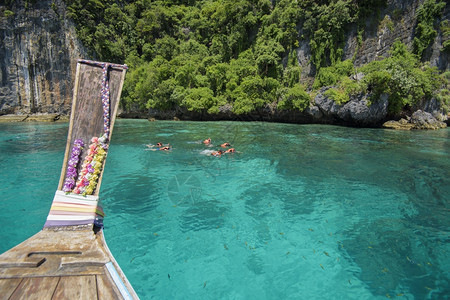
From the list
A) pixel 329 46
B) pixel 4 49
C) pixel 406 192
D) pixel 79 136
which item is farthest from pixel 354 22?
pixel 4 49

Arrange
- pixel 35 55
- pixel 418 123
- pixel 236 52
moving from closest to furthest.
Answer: pixel 418 123
pixel 35 55
pixel 236 52

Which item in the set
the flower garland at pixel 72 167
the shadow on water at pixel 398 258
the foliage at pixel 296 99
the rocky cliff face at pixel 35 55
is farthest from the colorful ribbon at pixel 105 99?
the rocky cliff face at pixel 35 55

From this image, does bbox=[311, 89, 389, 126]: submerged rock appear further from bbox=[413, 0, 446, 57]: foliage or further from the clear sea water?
the clear sea water

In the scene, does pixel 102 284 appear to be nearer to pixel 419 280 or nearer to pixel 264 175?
pixel 419 280

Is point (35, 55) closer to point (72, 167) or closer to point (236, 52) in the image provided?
point (236, 52)

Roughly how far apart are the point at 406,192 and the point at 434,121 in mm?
24120

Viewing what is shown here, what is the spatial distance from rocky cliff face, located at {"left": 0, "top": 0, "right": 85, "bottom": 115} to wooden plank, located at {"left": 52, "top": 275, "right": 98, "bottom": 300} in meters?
49.9

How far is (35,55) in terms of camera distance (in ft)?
132

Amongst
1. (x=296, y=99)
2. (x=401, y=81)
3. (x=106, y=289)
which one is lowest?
(x=106, y=289)

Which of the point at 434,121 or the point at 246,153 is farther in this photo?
the point at 434,121

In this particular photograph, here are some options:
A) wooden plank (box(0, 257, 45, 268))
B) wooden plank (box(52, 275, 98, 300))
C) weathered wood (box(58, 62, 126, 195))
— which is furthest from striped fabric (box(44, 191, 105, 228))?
wooden plank (box(52, 275, 98, 300))

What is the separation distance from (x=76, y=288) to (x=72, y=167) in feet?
6.33

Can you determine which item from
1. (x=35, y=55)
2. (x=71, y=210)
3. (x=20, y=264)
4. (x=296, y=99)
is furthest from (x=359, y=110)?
(x=35, y=55)

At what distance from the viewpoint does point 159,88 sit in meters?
36.8
